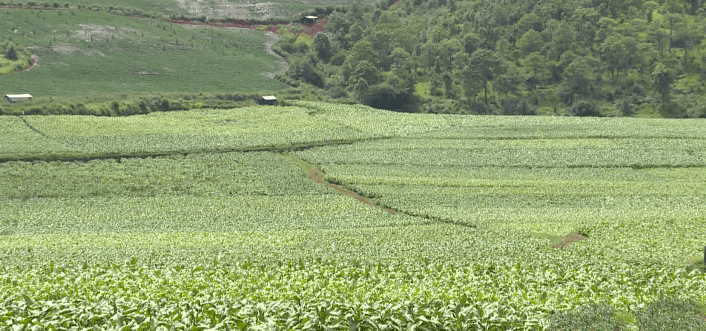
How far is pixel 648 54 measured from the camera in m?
148

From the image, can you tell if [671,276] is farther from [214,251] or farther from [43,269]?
[43,269]

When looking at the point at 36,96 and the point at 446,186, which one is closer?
the point at 446,186

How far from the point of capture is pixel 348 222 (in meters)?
55.9

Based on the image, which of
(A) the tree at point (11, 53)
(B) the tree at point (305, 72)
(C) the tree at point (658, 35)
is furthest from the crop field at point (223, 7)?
(C) the tree at point (658, 35)

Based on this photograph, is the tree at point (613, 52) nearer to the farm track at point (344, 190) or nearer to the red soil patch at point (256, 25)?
the red soil patch at point (256, 25)

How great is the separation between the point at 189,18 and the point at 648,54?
102 m

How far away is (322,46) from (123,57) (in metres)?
47.1

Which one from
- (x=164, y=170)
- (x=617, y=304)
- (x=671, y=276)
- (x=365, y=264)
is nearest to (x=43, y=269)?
(x=365, y=264)

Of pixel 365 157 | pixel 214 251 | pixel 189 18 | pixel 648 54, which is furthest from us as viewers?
pixel 189 18

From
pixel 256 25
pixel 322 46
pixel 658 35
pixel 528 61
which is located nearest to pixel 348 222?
pixel 528 61

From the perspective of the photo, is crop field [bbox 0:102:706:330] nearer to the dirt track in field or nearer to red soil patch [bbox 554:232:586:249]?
red soil patch [bbox 554:232:586:249]

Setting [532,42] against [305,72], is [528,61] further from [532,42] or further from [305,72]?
[305,72]

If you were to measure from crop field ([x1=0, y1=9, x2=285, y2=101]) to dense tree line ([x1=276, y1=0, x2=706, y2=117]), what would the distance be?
10.9 meters

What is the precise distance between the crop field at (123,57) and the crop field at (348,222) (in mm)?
22684
